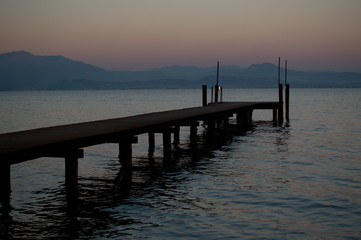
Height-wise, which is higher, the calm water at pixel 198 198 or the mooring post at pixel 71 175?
the mooring post at pixel 71 175

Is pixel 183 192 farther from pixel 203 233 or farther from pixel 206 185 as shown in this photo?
pixel 203 233

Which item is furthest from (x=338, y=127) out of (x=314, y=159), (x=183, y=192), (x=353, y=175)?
(x=183, y=192)

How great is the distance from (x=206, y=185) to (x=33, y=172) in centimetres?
585

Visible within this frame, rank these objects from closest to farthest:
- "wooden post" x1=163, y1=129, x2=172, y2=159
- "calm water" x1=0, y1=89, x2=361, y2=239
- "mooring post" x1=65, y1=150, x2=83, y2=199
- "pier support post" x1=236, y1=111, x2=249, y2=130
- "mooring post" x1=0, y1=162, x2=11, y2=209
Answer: "calm water" x1=0, y1=89, x2=361, y2=239
"mooring post" x1=65, y1=150, x2=83, y2=199
"mooring post" x1=0, y1=162, x2=11, y2=209
"wooden post" x1=163, y1=129, x2=172, y2=159
"pier support post" x1=236, y1=111, x2=249, y2=130

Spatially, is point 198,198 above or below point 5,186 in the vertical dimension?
below

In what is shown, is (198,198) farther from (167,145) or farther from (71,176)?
(167,145)

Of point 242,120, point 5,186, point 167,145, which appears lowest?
point 5,186

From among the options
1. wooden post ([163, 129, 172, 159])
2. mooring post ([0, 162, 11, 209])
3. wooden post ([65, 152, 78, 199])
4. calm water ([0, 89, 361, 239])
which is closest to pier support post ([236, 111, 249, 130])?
calm water ([0, 89, 361, 239])

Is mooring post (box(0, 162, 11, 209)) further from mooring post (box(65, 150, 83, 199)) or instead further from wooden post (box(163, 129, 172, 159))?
wooden post (box(163, 129, 172, 159))

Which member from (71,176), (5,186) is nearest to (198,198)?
(71,176)

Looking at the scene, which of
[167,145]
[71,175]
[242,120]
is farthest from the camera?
[242,120]

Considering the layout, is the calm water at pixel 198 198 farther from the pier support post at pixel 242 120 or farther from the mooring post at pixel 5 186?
the pier support post at pixel 242 120

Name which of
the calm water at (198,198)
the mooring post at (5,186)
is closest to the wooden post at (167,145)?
the calm water at (198,198)

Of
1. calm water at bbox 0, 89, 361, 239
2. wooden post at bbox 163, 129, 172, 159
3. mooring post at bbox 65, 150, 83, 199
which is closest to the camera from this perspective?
calm water at bbox 0, 89, 361, 239
